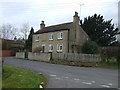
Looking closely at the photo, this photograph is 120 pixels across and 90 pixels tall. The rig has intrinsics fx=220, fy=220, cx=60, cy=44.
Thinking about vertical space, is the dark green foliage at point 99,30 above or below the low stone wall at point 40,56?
above

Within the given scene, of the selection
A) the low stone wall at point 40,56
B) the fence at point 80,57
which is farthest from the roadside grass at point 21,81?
the low stone wall at point 40,56

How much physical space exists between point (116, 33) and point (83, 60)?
2808 cm

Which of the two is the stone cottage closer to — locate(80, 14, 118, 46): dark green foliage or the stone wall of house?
the stone wall of house

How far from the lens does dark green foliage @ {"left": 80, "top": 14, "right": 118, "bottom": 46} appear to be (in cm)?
5878

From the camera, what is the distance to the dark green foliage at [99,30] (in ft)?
193

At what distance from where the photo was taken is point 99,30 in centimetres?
5944

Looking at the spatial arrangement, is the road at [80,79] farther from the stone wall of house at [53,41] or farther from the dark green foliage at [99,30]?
the dark green foliage at [99,30]

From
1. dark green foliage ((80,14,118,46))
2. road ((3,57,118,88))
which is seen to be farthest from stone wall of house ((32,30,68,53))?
road ((3,57,118,88))

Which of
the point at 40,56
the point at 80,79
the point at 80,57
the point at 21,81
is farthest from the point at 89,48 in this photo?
the point at 21,81

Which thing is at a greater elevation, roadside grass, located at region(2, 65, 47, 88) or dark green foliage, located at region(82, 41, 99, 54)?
dark green foliage, located at region(82, 41, 99, 54)

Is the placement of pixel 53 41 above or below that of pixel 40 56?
above

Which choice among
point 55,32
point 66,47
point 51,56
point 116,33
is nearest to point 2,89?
point 51,56

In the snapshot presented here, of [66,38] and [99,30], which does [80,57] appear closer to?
[66,38]

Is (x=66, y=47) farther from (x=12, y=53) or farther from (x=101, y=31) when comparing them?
(x=12, y=53)
